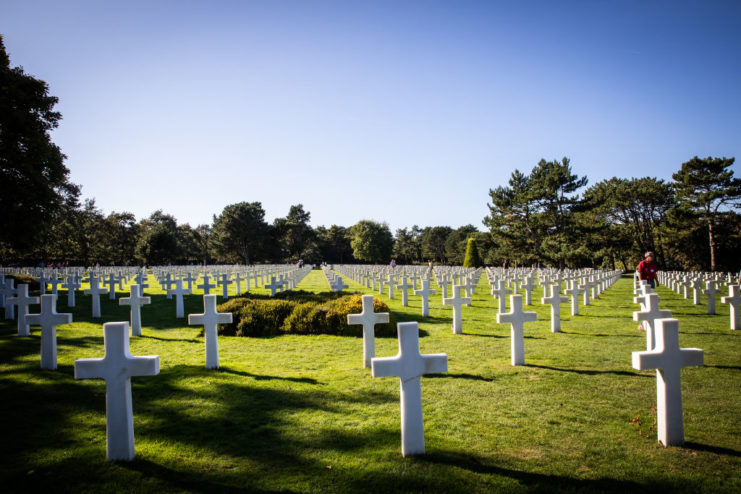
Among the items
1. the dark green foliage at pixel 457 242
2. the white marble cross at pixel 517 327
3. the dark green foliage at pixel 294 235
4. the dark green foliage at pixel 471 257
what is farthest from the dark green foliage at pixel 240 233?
the white marble cross at pixel 517 327

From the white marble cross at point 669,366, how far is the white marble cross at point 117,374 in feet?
13.3

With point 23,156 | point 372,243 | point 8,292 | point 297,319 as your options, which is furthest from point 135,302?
point 372,243

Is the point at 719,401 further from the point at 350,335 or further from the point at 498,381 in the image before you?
the point at 350,335

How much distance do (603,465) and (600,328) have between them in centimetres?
740

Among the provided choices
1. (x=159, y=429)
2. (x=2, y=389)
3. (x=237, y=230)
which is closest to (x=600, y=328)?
(x=159, y=429)

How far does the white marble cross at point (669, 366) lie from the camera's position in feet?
10.7

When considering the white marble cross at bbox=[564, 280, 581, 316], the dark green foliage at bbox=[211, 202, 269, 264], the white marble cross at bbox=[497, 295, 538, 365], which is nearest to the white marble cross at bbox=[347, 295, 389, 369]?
Result: the white marble cross at bbox=[497, 295, 538, 365]

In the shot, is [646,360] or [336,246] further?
[336,246]

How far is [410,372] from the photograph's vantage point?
10.5ft

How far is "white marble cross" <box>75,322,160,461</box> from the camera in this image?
312cm

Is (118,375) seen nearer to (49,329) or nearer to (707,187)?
(49,329)

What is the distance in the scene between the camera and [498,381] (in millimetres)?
5336

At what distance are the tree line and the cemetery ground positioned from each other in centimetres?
1139

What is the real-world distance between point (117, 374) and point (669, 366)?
4.52 metres
